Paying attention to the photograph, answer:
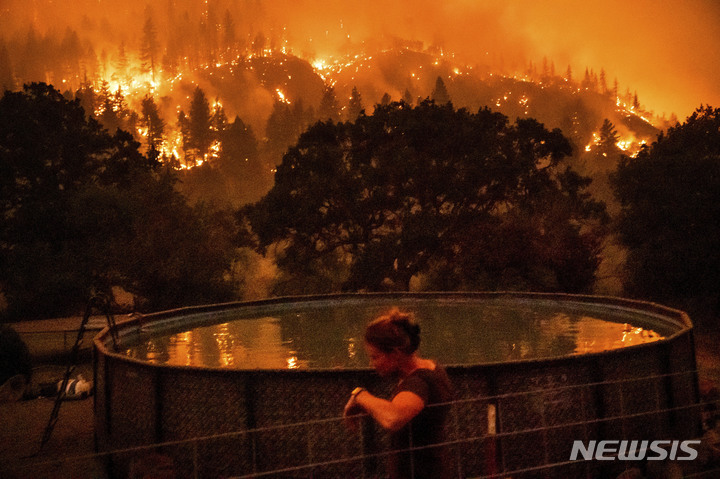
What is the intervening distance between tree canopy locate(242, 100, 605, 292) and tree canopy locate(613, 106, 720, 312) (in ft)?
5.00

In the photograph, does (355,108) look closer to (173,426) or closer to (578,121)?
(578,121)

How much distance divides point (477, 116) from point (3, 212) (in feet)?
63.7

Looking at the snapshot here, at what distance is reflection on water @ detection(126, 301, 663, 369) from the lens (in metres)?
11.2

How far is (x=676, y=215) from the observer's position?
69.0 ft

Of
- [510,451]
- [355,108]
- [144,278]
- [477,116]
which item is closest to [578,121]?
[355,108]

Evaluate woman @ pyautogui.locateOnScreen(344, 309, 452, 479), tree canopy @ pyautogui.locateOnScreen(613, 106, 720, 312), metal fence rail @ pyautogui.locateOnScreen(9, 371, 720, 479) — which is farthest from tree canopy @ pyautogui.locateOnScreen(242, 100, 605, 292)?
woman @ pyautogui.locateOnScreen(344, 309, 452, 479)

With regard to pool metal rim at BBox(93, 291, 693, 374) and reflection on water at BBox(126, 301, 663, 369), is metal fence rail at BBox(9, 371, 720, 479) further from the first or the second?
reflection on water at BBox(126, 301, 663, 369)

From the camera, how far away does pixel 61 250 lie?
23.5 m

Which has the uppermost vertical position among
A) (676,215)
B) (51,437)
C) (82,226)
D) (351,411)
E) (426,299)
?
(82,226)

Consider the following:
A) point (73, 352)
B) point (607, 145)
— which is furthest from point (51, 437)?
point (607, 145)

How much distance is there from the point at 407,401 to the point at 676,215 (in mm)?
20708

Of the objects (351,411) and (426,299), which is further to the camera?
(426,299)

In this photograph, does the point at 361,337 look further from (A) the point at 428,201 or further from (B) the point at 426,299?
(A) the point at 428,201

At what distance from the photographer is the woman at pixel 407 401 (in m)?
3.12
